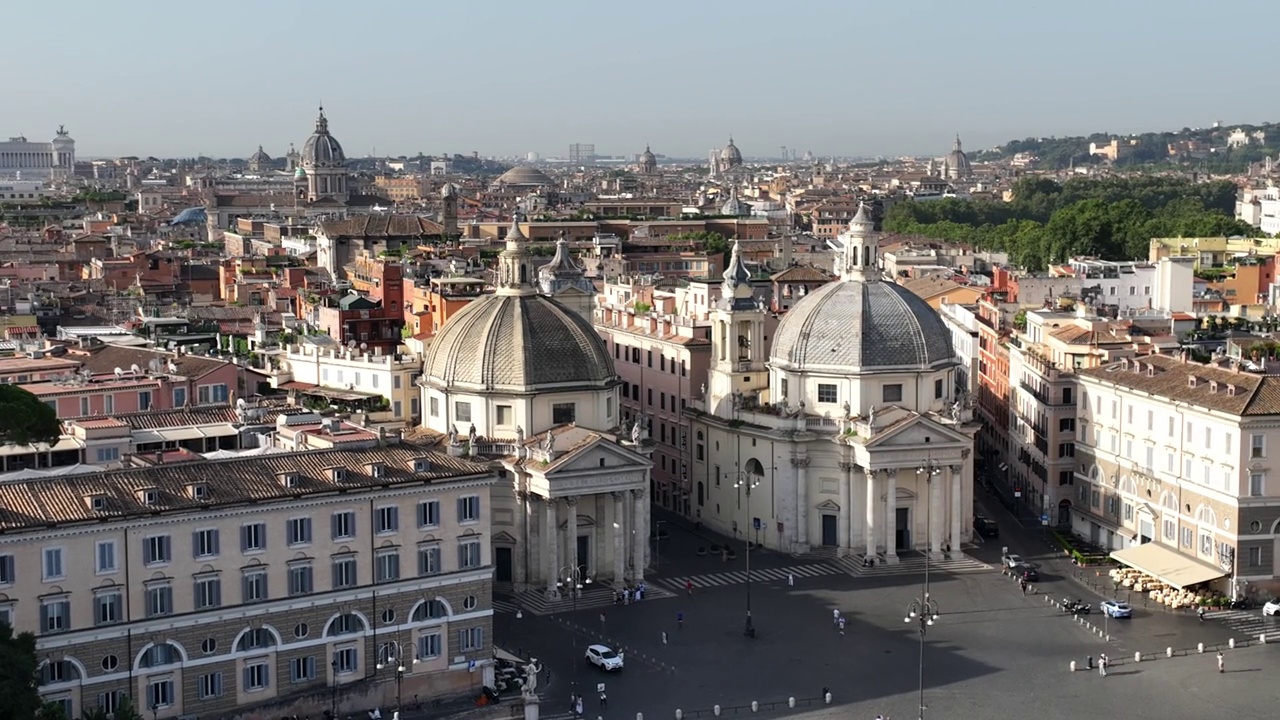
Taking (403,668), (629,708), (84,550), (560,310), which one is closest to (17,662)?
(84,550)

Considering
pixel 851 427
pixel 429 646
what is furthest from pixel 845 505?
pixel 429 646

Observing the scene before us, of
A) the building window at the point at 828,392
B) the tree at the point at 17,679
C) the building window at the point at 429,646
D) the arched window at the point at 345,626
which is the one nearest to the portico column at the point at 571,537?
the building window at the point at 828,392

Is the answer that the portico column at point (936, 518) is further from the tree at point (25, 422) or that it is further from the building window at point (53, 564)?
the building window at point (53, 564)

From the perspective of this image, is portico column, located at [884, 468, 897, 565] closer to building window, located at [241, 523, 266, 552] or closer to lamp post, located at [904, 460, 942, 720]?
lamp post, located at [904, 460, 942, 720]

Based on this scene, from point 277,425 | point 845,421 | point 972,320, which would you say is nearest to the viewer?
point 277,425

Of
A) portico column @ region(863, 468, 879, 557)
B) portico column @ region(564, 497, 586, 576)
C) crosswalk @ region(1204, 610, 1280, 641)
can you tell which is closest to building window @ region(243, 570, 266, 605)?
portico column @ region(564, 497, 586, 576)

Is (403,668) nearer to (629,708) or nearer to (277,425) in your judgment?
(629,708)
